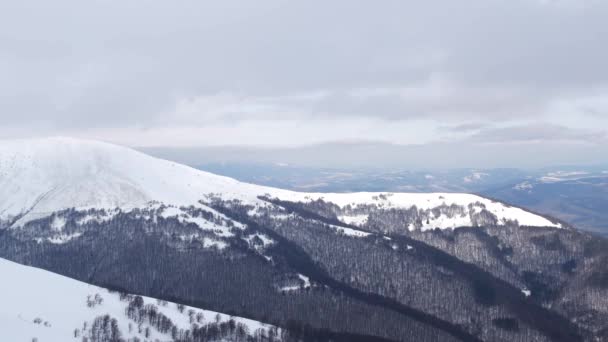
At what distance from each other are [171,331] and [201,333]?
11.5m

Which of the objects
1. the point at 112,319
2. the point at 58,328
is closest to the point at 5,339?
the point at 58,328

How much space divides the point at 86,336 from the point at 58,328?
35.2ft

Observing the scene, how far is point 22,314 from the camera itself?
614ft

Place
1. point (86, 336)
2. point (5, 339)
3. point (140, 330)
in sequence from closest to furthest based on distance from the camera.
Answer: point (5, 339), point (86, 336), point (140, 330)

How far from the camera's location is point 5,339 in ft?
530

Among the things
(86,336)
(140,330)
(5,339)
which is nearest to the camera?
(5,339)

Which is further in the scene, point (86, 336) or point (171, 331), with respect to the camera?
point (171, 331)

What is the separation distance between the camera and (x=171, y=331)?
197 m

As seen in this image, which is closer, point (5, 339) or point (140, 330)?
point (5, 339)

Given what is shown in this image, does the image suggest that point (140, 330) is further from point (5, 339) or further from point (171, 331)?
point (5, 339)

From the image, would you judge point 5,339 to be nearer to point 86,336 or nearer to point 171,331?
point 86,336

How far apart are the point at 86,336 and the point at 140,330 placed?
20358 millimetres

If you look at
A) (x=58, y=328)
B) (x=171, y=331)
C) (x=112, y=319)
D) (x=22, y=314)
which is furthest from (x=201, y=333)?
(x=22, y=314)

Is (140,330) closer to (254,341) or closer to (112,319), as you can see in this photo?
A: (112,319)
